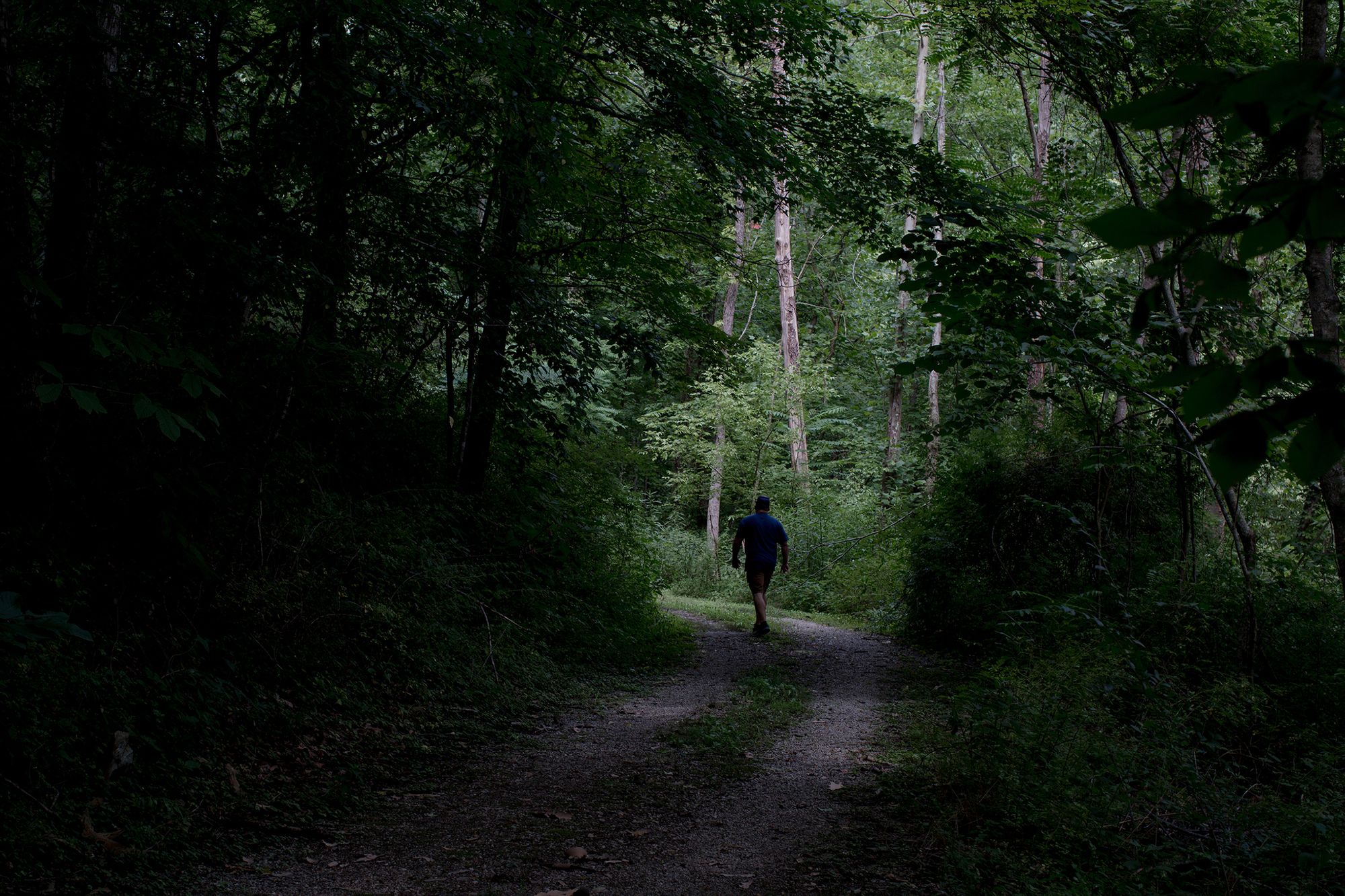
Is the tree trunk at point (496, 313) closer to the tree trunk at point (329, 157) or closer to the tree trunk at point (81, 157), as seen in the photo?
the tree trunk at point (329, 157)

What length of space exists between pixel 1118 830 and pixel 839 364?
28.4 meters

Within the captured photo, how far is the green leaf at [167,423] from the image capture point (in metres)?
3.47

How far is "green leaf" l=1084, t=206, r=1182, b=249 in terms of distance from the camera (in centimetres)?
116

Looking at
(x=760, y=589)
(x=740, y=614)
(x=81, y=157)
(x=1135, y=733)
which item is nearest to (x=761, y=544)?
(x=760, y=589)

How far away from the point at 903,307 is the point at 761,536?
47.3 feet

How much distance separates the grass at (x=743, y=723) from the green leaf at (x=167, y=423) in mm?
3896

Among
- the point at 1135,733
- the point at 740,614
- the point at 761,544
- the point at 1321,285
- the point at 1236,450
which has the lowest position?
the point at 740,614

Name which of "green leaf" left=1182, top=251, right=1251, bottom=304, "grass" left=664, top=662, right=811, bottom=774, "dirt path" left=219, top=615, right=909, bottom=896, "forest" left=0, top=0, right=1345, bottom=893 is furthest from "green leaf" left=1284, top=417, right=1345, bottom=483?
"grass" left=664, top=662, right=811, bottom=774

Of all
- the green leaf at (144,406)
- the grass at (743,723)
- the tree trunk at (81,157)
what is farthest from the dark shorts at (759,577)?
the green leaf at (144,406)

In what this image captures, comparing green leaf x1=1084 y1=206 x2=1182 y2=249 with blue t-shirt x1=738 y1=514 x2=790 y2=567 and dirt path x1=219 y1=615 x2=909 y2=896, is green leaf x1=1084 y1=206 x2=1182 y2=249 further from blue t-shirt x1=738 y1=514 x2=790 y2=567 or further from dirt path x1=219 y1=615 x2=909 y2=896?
blue t-shirt x1=738 y1=514 x2=790 y2=567

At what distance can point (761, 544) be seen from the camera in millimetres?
Result: 12570

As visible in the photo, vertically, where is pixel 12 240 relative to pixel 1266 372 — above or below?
above

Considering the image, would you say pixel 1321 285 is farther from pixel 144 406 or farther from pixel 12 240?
pixel 12 240

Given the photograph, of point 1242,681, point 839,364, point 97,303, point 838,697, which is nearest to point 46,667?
point 97,303
